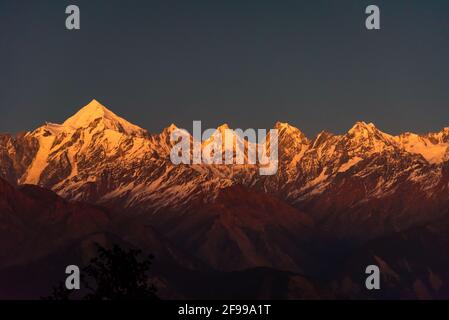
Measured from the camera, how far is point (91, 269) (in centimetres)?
7594
